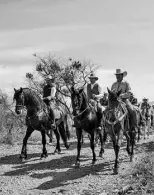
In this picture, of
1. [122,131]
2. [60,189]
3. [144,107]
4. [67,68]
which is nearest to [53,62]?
[67,68]

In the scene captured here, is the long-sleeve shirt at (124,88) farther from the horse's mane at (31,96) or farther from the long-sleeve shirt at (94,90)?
the horse's mane at (31,96)

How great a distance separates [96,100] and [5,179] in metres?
4.48

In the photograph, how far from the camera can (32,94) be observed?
39.5 feet

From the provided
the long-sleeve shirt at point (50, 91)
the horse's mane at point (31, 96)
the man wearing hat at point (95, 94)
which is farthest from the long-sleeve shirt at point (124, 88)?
the horse's mane at point (31, 96)

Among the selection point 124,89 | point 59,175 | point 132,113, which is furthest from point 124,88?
point 59,175

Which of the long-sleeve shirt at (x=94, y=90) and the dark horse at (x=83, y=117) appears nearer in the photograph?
the dark horse at (x=83, y=117)

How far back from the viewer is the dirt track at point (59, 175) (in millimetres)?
8328

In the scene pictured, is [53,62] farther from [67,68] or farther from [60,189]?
[60,189]

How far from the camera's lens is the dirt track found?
833 centimetres

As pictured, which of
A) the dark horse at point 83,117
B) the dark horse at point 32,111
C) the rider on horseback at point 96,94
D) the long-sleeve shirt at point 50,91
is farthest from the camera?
the long-sleeve shirt at point 50,91

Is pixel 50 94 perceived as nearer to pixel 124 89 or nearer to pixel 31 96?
pixel 31 96

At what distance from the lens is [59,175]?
985 centimetres

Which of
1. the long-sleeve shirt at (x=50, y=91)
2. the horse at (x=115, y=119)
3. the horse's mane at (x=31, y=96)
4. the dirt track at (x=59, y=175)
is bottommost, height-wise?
the dirt track at (x=59, y=175)

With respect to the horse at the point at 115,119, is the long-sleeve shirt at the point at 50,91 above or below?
above
